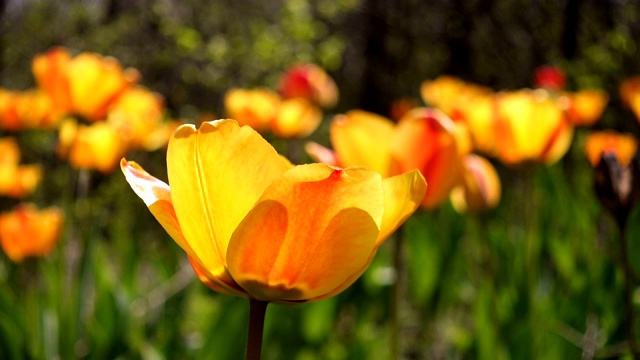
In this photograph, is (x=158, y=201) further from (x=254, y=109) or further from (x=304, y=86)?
(x=304, y=86)

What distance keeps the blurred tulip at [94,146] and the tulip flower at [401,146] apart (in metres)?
0.84

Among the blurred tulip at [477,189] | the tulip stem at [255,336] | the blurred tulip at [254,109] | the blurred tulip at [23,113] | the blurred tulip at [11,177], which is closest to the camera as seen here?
the tulip stem at [255,336]

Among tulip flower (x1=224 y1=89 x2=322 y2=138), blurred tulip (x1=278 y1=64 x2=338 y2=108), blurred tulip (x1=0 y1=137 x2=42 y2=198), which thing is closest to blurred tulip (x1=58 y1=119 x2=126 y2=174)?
blurred tulip (x1=0 y1=137 x2=42 y2=198)

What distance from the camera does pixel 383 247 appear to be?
2244 mm

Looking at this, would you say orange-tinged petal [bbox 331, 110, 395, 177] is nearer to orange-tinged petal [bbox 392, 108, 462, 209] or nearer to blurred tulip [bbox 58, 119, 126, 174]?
orange-tinged petal [bbox 392, 108, 462, 209]

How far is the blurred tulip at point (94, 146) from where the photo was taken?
63.5 inches

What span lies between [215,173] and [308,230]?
0.07m

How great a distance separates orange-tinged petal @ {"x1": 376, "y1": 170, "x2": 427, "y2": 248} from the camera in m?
0.49

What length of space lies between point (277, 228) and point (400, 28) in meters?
5.11

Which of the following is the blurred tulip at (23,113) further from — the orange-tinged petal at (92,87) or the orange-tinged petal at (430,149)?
the orange-tinged petal at (430,149)

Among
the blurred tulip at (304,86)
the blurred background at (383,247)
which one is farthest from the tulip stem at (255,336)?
the blurred tulip at (304,86)

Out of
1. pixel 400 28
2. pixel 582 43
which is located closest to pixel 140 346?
pixel 582 43

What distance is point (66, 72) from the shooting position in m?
1.58

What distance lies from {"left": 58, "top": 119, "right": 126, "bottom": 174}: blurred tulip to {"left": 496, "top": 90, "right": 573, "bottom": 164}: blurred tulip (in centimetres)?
82
